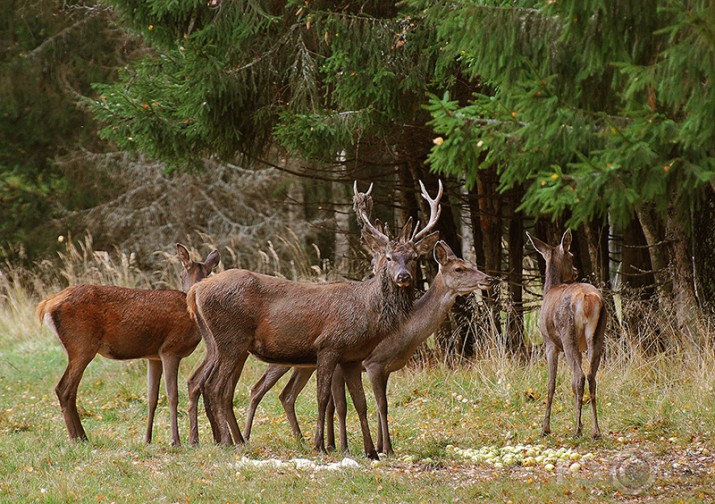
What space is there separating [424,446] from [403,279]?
1475 millimetres

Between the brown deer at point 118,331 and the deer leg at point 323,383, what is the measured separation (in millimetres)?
1250

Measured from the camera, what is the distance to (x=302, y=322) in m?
8.82

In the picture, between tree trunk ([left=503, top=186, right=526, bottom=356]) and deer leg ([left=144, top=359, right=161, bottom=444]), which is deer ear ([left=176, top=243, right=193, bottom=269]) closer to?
deer leg ([left=144, top=359, right=161, bottom=444])

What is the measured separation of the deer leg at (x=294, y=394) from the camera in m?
9.48

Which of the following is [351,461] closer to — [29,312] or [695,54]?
[695,54]

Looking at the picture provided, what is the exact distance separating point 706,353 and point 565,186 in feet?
18.3

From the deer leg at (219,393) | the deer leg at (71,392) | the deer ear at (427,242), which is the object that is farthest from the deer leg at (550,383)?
the deer leg at (71,392)

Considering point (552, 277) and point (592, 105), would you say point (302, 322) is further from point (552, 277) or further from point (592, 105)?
point (592, 105)

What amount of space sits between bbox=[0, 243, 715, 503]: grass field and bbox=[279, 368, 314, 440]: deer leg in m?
0.15

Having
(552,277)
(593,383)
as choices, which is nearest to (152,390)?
(552,277)

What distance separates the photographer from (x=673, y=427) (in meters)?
9.20

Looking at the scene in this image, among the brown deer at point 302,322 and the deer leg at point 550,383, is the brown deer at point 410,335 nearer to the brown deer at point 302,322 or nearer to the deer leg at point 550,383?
the brown deer at point 302,322

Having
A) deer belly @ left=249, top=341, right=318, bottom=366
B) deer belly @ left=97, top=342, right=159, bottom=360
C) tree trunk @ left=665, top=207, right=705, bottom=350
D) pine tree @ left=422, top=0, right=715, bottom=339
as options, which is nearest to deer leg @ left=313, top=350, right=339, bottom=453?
deer belly @ left=249, top=341, right=318, bottom=366

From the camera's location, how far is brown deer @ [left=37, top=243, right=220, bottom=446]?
30.4 feet
